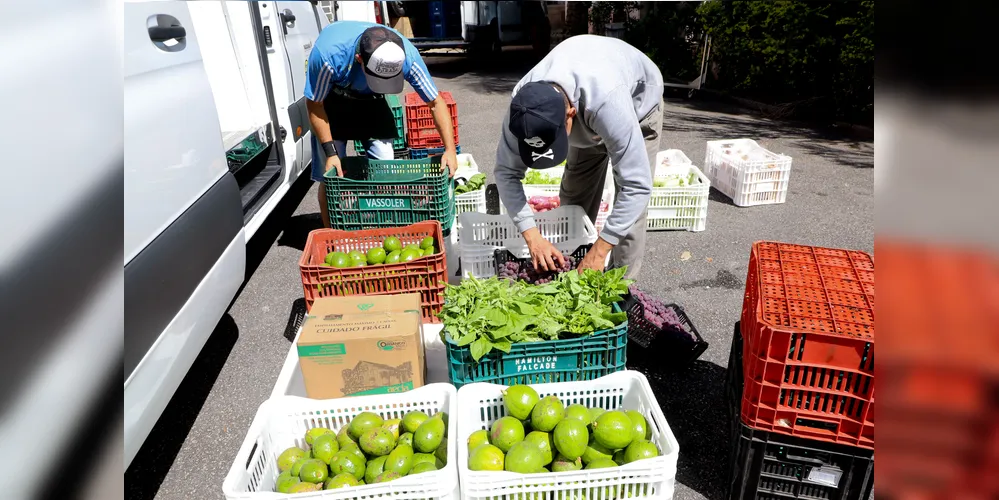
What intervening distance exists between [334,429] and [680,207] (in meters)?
3.90

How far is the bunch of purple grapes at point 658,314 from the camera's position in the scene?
3.40 m

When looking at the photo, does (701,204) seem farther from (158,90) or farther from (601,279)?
(158,90)

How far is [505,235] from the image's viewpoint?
4043 millimetres

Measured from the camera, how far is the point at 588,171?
416cm

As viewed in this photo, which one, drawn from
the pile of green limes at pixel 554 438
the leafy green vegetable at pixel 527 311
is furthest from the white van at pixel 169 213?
the pile of green limes at pixel 554 438

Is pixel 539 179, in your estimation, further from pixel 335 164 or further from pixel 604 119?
pixel 604 119

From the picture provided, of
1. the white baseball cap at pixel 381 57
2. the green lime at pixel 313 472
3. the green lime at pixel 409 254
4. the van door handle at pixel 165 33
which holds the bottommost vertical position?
the green lime at pixel 313 472

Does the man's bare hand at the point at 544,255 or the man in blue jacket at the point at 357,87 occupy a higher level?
the man in blue jacket at the point at 357,87

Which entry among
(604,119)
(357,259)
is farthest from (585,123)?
(357,259)

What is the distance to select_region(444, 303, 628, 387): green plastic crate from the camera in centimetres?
256

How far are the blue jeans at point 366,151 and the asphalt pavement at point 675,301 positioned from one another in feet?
2.71

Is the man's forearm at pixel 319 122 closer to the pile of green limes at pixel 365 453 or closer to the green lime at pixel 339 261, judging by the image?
the green lime at pixel 339 261

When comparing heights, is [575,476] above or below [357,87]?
below

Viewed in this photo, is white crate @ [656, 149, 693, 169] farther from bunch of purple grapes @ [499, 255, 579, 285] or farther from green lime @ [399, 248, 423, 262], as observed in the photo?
green lime @ [399, 248, 423, 262]
